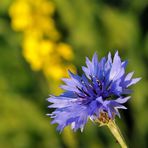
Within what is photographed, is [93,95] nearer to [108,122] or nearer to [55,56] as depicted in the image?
[108,122]

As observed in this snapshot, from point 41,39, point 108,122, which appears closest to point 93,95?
point 108,122

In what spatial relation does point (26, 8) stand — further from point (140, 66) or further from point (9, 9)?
point (140, 66)

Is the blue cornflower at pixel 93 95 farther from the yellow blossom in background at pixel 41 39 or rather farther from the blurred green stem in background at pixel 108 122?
the yellow blossom in background at pixel 41 39

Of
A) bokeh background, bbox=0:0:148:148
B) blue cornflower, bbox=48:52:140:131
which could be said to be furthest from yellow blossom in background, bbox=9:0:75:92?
blue cornflower, bbox=48:52:140:131

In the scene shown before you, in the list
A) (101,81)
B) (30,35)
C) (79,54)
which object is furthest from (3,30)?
(101,81)

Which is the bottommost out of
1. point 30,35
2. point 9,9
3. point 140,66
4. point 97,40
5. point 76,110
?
point 76,110

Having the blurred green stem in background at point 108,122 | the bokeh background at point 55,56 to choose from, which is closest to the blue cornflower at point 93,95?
the blurred green stem in background at point 108,122
